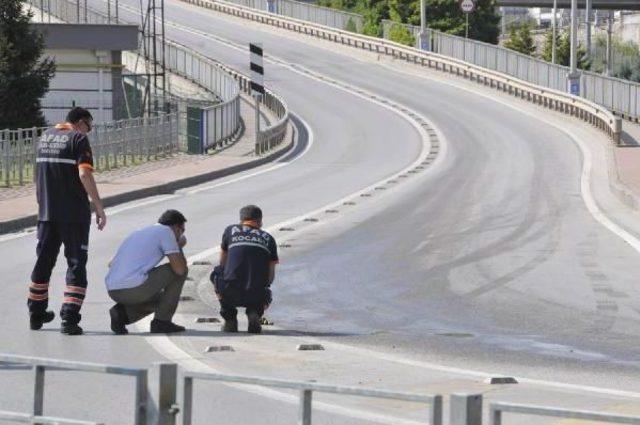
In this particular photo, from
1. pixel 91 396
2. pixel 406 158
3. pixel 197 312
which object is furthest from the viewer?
pixel 406 158

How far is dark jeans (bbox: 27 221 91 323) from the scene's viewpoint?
13055mm

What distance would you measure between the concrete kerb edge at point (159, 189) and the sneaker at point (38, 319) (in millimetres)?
10270

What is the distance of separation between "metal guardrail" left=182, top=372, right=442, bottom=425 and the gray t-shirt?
6427 mm

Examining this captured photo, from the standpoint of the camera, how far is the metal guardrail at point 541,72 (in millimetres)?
62719

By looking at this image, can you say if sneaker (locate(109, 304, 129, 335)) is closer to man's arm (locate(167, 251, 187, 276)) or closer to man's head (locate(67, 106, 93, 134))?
man's arm (locate(167, 251, 187, 276))

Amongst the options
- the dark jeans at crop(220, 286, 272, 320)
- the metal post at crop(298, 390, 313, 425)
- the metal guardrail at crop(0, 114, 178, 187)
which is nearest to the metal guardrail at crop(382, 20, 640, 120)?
the metal guardrail at crop(0, 114, 178, 187)

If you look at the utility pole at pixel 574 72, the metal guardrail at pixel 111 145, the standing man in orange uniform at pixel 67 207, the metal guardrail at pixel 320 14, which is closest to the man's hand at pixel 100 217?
the standing man in orange uniform at pixel 67 207

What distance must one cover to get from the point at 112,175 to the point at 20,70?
37.3 feet

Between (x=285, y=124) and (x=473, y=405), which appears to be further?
(x=285, y=124)

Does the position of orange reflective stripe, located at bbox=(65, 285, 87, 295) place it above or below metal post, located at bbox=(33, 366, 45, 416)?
below

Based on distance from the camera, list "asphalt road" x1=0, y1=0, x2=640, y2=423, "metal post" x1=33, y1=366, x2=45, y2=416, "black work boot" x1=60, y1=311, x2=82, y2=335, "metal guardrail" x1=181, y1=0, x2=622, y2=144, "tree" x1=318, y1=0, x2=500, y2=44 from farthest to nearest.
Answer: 1. "tree" x1=318, y1=0, x2=500, y2=44
2. "metal guardrail" x1=181, y1=0, x2=622, y2=144
3. "black work boot" x1=60, y1=311, x2=82, y2=335
4. "asphalt road" x1=0, y1=0, x2=640, y2=423
5. "metal post" x1=33, y1=366, x2=45, y2=416

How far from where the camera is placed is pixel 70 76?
52688 millimetres

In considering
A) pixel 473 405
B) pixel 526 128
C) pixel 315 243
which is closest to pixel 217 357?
pixel 473 405

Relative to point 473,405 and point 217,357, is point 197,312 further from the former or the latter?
point 473,405
